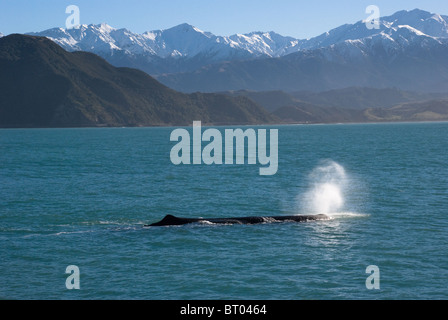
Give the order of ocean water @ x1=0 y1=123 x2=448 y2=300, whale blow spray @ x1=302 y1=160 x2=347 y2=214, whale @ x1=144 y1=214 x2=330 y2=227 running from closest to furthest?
ocean water @ x1=0 y1=123 x2=448 y2=300
whale @ x1=144 y1=214 x2=330 y2=227
whale blow spray @ x1=302 y1=160 x2=347 y2=214

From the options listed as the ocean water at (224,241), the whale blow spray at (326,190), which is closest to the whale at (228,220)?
the ocean water at (224,241)

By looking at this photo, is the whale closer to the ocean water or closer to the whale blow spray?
the ocean water

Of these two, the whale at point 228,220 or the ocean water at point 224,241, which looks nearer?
the ocean water at point 224,241

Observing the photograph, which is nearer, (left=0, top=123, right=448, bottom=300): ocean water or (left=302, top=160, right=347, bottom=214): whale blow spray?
A: (left=0, top=123, right=448, bottom=300): ocean water

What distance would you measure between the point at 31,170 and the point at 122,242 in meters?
68.8

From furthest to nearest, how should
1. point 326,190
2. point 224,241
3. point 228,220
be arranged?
1. point 326,190
2. point 228,220
3. point 224,241

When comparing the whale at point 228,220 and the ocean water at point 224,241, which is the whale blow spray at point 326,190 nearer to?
the ocean water at point 224,241

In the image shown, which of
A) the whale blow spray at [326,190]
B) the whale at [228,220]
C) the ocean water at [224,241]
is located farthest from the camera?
the whale blow spray at [326,190]

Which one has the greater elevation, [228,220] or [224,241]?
[228,220]

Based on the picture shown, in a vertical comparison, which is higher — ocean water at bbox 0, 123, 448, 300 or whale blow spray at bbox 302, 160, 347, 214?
whale blow spray at bbox 302, 160, 347, 214

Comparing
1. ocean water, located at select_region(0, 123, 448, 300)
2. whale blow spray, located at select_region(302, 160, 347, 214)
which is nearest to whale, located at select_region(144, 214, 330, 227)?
ocean water, located at select_region(0, 123, 448, 300)

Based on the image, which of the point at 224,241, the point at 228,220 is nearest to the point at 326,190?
the point at 228,220

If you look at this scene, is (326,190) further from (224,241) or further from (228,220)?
(224,241)

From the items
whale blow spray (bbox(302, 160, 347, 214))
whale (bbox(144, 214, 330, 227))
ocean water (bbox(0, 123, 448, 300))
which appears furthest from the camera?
whale blow spray (bbox(302, 160, 347, 214))
